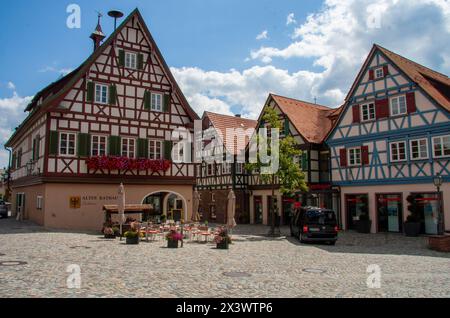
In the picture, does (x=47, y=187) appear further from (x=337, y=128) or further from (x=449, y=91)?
(x=449, y=91)

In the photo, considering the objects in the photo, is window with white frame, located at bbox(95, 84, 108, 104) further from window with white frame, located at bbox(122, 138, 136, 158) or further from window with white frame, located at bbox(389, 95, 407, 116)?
window with white frame, located at bbox(389, 95, 407, 116)

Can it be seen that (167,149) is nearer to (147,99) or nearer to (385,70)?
(147,99)

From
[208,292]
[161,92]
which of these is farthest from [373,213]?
[208,292]

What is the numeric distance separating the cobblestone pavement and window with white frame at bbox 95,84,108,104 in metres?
8.93

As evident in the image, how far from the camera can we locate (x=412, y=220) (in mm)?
22609

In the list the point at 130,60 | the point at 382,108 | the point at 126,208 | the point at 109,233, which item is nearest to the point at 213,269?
the point at 109,233

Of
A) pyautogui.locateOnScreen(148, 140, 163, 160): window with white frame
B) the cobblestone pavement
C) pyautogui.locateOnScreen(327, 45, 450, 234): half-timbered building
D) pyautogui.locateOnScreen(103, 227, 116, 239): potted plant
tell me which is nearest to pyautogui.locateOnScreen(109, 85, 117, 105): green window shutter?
pyautogui.locateOnScreen(148, 140, 163, 160): window with white frame

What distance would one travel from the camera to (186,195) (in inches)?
1078

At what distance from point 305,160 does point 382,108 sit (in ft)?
23.7

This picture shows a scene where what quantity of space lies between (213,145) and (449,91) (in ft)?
67.9

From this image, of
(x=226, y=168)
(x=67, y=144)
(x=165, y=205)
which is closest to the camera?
(x=67, y=144)

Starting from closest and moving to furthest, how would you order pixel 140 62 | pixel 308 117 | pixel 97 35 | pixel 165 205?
pixel 140 62
pixel 97 35
pixel 165 205
pixel 308 117

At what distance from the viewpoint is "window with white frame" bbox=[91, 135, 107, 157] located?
78.1 feet

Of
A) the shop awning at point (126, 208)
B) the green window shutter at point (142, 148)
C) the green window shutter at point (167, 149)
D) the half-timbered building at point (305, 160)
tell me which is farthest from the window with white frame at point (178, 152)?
the half-timbered building at point (305, 160)
